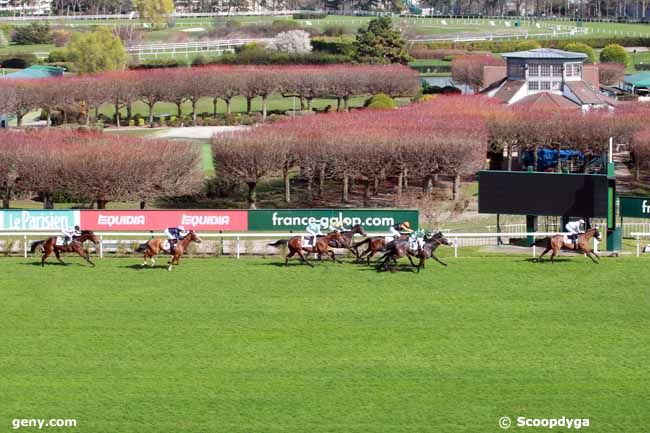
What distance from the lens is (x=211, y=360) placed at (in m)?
27.0

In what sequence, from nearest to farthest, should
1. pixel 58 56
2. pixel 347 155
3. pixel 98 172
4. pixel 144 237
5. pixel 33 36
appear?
pixel 144 237, pixel 98 172, pixel 347 155, pixel 58 56, pixel 33 36

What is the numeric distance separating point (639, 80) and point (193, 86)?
35277 mm

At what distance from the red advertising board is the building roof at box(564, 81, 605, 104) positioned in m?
41.8

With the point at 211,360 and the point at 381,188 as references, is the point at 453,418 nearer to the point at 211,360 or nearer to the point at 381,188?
the point at 211,360

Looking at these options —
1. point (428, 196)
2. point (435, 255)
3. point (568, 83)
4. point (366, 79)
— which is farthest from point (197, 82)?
point (435, 255)

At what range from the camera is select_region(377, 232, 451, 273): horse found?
117ft

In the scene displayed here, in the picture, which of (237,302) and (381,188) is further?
(381,188)

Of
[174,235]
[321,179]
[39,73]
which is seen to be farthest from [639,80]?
[174,235]

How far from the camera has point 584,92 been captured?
3127 inches

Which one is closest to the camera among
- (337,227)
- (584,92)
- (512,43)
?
(337,227)

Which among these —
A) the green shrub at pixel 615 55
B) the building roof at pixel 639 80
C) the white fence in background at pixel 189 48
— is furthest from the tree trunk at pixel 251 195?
the white fence in background at pixel 189 48

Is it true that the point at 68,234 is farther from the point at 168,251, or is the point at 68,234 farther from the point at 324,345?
the point at 324,345

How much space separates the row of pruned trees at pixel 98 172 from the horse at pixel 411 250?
17.3 metres

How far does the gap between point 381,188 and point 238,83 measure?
3430 centimetres
